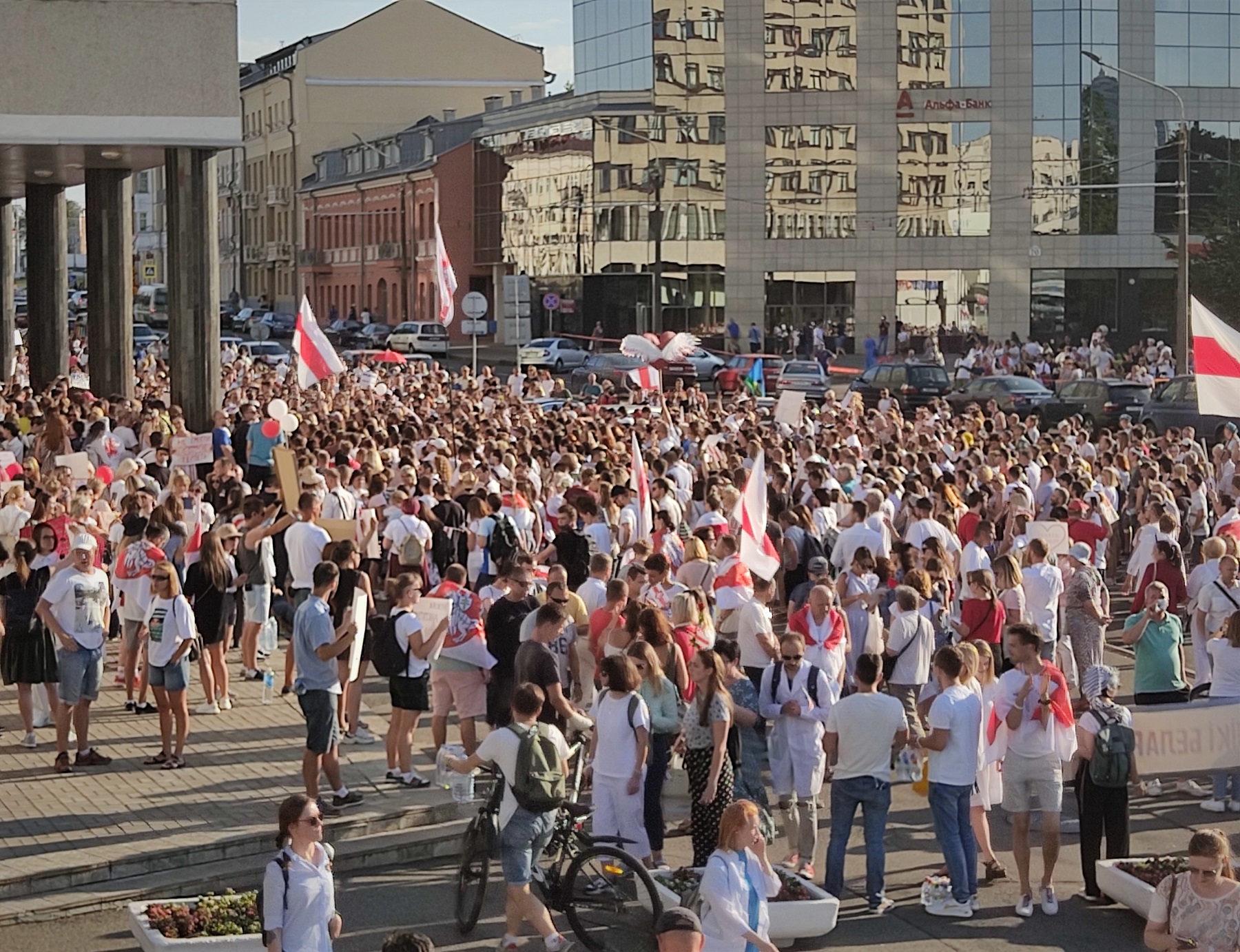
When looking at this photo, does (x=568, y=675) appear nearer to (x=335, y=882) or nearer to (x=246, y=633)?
(x=335, y=882)

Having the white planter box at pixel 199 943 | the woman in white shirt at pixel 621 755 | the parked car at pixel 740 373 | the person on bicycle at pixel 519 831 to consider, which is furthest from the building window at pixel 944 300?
the white planter box at pixel 199 943

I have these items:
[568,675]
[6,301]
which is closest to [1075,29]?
[6,301]

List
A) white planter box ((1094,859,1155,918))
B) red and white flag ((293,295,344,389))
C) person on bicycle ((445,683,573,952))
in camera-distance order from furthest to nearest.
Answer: red and white flag ((293,295,344,389)), white planter box ((1094,859,1155,918)), person on bicycle ((445,683,573,952))

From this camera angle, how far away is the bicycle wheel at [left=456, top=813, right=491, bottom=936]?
10.1 meters

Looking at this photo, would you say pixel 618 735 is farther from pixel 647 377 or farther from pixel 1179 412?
pixel 1179 412

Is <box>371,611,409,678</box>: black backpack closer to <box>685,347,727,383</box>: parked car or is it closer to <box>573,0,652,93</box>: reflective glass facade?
<box>685,347,727,383</box>: parked car

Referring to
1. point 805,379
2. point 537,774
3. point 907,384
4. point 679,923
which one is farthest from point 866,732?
point 805,379

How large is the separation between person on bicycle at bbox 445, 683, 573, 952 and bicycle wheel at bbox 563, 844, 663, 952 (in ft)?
0.59

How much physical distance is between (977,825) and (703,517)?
20.9ft

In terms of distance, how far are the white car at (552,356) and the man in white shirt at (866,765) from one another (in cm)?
5099

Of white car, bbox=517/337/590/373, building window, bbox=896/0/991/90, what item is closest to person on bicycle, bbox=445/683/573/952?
white car, bbox=517/337/590/373

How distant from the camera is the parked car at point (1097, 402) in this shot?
38.0 metres

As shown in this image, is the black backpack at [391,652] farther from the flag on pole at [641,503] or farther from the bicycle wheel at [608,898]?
the flag on pole at [641,503]

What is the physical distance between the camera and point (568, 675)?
1303 cm
